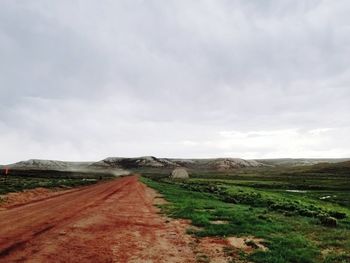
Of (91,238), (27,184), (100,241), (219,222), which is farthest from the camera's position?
(27,184)

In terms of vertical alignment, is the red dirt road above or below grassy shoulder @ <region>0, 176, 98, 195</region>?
below

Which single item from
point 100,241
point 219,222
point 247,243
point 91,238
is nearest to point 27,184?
point 219,222

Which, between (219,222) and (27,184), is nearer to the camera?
(219,222)

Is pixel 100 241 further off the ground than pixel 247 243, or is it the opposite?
pixel 100 241

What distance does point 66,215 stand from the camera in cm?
2550

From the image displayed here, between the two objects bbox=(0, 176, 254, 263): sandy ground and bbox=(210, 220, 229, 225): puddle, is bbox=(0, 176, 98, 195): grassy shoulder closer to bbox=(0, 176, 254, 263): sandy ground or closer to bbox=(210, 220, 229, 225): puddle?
bbox=(0, 176, 254, 263): sandy ground

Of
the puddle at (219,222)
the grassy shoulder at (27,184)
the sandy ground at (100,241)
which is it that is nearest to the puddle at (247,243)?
the sandy ground at (100,241)

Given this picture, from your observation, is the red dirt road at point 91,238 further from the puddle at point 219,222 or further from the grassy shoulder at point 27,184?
the grassy shoulder at point 27,184

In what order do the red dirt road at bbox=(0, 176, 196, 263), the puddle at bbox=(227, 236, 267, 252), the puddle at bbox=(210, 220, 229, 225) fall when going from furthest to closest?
the puddle at bbox=(210, 220, 229, 225), the puddle at bbox=(227, 236, 267, 252), the red dirt road at bbox=(0, 176, 196, 263)

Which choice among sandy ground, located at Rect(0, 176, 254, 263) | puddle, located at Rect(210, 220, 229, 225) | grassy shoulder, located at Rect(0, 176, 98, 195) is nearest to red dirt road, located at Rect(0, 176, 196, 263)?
sandy ground, located at Rect(0, 176, 254, 263)

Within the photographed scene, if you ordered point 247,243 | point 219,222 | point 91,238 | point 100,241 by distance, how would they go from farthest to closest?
point 219,222 < point 91,238 < point 247,243 < point 100,241

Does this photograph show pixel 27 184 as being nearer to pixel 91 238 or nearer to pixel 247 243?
pixel 91 238

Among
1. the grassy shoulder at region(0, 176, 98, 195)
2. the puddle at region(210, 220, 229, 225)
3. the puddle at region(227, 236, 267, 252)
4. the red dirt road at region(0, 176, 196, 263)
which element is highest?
the grassy shoulder at region(0, 176, 98, 195)

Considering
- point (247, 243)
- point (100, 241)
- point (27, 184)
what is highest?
point (27, 184)
